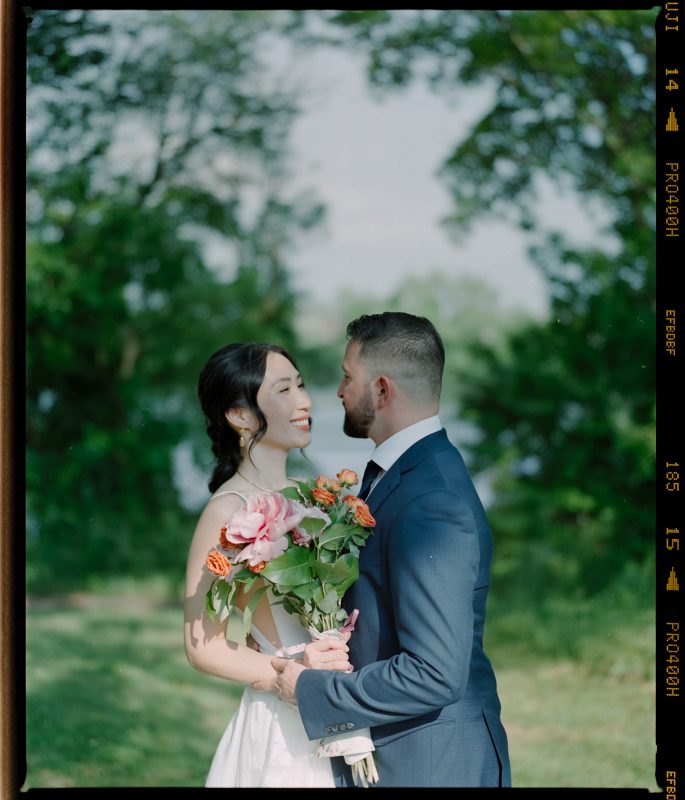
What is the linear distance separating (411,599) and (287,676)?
452 millimetres

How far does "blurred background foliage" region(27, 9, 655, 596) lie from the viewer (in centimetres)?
927

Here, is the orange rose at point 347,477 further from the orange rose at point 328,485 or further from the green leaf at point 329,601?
the green leaf at point 329,601

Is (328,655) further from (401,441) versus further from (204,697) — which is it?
(204,697)

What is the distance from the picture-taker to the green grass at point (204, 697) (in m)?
5.97

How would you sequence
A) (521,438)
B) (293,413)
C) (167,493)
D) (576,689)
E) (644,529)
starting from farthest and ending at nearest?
(167,493) < (521,438) < (644,529) < (576,689) < (293,413)

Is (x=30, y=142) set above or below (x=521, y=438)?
above

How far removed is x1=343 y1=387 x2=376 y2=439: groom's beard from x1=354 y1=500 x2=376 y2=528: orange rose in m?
0.29

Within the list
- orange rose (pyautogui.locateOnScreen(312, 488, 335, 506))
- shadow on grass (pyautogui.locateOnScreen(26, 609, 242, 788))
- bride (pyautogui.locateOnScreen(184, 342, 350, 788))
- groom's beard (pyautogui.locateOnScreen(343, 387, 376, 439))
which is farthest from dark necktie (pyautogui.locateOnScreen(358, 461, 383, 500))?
shadow on grass (pyautogui.locateOnScreen(26, 609, 242, 788))

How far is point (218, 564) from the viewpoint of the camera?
2.48m

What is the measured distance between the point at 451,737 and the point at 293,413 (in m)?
1.10

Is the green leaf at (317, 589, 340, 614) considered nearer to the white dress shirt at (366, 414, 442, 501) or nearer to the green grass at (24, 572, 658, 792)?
the white dress shirt at (366, 414, 442, 501)

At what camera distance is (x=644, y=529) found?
9.52 meters

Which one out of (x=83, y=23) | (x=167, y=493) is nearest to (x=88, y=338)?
(x=167, y=493)

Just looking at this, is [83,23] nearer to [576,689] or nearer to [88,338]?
[88,338]
